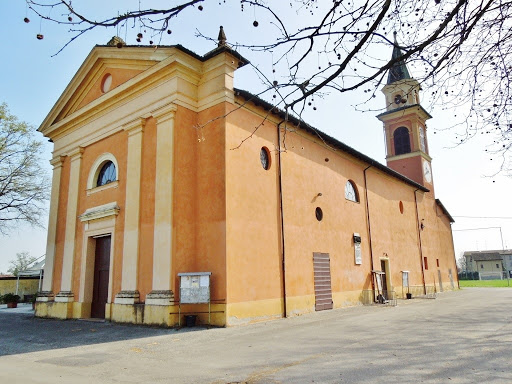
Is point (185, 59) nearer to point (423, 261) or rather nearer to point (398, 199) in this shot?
point (398, 199)

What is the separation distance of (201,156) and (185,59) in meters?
3.23

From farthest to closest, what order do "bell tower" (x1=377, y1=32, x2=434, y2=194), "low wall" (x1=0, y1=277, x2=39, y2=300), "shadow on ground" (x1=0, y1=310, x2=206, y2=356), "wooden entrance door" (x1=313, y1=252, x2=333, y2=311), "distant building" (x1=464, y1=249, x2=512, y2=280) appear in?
"distant building" (x1=464, y1=249, x2=512, y2=280), "low wall" (x1=0, y1=277, x2=39, y2=300), "bell tower" (x1=377, y1=32, x2=434, y2=194), "wooden entrance door" (x1=313, y1=252, x2=333, y2=311), "shadow on ground" (x1=0, y1=310, x2=206, y2=356)

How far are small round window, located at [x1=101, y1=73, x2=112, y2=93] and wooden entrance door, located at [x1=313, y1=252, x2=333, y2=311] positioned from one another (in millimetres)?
10613

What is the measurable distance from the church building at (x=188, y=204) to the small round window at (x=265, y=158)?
6 centimetres

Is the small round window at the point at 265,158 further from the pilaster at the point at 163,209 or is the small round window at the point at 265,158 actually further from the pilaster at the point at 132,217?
the pilaster at the point at 132,217

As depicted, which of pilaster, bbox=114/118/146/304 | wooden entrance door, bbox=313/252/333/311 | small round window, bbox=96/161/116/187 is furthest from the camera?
wooden entrance door, bbox=313/252/333/311

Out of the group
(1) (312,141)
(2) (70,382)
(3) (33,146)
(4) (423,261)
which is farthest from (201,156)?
(4) (423,261)

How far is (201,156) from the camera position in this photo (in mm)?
12820

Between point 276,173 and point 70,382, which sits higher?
point 276,173

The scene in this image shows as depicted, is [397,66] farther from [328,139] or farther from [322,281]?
[328,139]

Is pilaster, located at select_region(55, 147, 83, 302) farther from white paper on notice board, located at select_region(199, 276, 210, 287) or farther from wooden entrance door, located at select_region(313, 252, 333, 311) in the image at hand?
wooden entrance door, located at select_region(313, 252, 333, 311)

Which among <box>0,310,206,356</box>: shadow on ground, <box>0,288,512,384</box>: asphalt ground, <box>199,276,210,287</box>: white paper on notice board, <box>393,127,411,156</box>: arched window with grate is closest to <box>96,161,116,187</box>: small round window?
<box>0,310,206,356</box>: shadow on ground

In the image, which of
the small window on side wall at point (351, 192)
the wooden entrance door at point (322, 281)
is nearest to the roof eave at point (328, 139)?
the small window on side wall at point (351, 192)

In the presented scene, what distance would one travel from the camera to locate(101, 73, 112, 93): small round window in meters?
15.5
